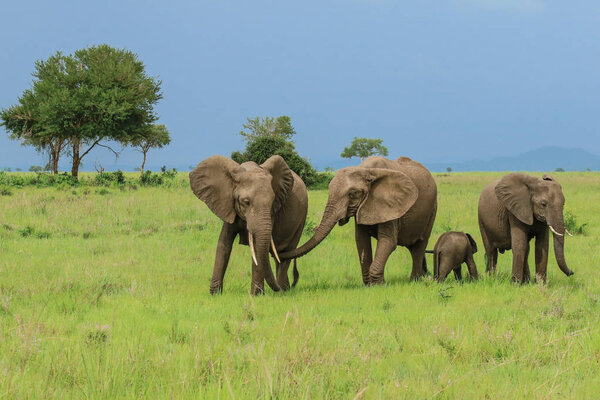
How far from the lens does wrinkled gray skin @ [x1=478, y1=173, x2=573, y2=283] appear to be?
30.8 ft

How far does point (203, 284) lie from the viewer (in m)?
10.2

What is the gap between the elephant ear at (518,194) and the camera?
968 centimetres

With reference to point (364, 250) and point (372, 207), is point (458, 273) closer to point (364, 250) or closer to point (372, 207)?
point (364, 250)

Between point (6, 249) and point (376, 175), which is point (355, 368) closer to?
point (376, 175)

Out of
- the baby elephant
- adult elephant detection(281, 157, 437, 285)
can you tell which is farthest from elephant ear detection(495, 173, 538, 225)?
adult elephant detection(281, 157, 437, 285)

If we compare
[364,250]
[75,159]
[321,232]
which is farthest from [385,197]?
[75,159]

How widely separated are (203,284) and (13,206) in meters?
14.7

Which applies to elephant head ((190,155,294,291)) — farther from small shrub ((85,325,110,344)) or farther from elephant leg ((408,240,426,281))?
elephant leg ((408,240,426,281))

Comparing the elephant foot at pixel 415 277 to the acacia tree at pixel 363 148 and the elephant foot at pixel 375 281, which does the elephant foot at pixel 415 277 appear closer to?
the elephant foot at pixel 375 281

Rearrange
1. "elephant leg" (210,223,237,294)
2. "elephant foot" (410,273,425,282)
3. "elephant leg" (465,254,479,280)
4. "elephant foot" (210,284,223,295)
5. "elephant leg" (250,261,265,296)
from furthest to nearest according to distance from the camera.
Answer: "elephant foot" (410,273,425,282) < "elephant leg" (465,254,479,280) < "elephant foot" (210,284,223,295) < "elephant leg" (210,223,237,294) < "elephant leg" (250,261,265,296)

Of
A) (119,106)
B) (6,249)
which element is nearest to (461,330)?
(6,249)

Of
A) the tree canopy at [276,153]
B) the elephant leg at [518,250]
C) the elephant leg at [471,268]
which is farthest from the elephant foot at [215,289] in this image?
the tree canopy at [276,153]

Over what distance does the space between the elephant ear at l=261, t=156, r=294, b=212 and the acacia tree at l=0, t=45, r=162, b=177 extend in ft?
107

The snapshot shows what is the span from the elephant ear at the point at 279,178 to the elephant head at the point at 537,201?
12.9ft
